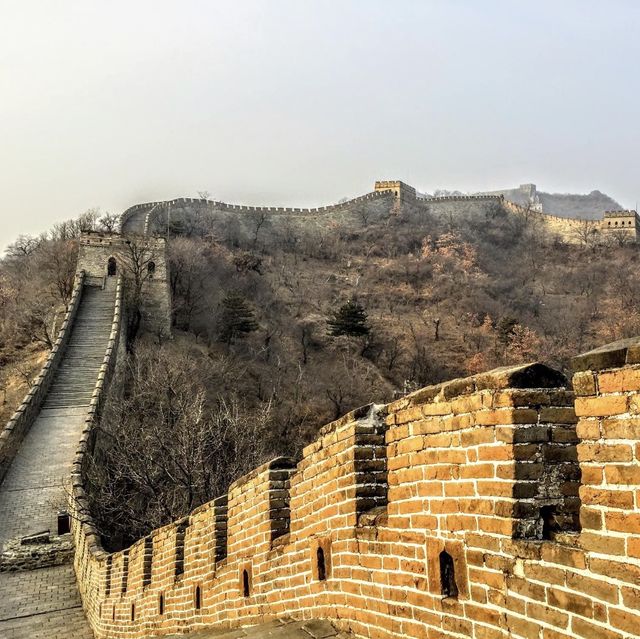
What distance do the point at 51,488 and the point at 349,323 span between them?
2929 centimetres

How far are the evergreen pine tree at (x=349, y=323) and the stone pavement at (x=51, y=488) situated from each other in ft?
60.3

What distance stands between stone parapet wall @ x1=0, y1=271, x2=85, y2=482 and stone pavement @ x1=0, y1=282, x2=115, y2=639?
0.78ft

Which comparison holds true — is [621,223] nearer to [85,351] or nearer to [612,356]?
[85,351]

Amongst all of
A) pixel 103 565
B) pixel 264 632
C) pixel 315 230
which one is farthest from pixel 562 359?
pixel 264 632

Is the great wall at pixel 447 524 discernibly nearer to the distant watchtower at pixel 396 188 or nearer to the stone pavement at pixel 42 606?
the stone pavement at pixel 42 606

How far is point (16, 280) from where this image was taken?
4294 cm

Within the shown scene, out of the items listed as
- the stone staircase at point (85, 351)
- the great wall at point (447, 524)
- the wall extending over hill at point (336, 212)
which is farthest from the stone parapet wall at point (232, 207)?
the great wall at point (447, 524)

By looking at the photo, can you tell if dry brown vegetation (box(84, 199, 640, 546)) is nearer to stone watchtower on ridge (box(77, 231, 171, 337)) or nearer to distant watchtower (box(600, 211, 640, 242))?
stone watchtower on ridge (box(77, 231, 171, 337))

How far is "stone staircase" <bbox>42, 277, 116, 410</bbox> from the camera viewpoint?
968 inches

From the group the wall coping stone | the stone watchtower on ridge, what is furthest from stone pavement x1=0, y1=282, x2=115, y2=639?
the wall coping stone

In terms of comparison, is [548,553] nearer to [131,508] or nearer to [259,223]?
[131,508]

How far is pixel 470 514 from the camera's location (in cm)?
306

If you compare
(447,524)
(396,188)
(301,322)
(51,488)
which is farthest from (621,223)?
(447,524)

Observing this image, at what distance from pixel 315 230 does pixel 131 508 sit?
55901 millimetres
